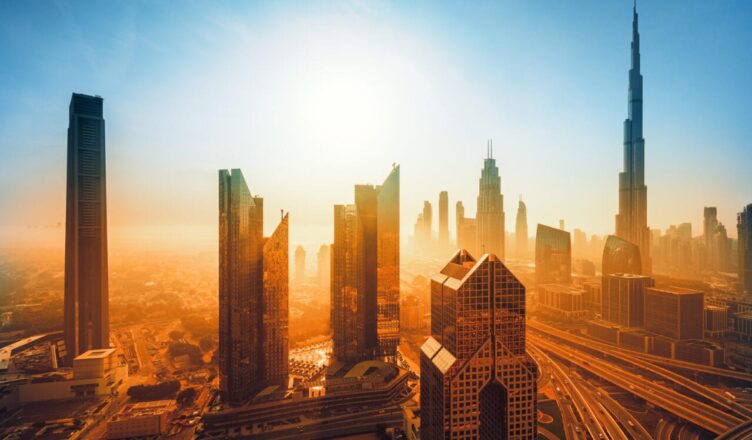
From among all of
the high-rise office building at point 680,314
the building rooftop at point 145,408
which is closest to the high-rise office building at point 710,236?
the high-rise office building at point 680,314

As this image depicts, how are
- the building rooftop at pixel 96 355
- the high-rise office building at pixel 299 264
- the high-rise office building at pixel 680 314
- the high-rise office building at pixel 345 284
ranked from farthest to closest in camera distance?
the high-rise office building at pixel 299 264 → the high-rise office building at pixel 680 314 → the high-rise office building at pixel 345 284 → the building rooftop at pixel 96 355

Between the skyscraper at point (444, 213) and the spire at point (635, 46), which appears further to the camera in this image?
the skyscraper at point (444, 213)

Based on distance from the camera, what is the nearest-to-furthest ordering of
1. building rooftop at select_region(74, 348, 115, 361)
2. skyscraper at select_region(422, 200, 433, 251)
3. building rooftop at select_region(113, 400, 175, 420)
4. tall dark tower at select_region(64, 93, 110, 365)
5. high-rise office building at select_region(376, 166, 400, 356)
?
building rooftop at select_region(113, 400, 175, 420) → building rooftop at select_region(74, 348, 115, 361) → tall dark tower at select_region(64, 93, 110, 365) → high-rise office building at select_region(376, 166, 400, 356) → skyscraper at select_region(422, 200, 433, 251)

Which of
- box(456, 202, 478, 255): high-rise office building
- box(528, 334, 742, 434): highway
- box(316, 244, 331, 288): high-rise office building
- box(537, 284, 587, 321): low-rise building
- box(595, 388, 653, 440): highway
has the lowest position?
box(595, 388, 653, 440): highway

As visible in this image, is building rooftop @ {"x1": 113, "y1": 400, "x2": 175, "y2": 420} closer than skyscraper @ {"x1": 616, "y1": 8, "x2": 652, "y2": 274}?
Yes

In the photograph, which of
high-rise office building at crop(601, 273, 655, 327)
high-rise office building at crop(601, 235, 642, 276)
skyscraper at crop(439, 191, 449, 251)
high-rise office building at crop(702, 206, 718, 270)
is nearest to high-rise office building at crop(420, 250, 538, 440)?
high-rise office building at crop(601, 273, 655, 327)

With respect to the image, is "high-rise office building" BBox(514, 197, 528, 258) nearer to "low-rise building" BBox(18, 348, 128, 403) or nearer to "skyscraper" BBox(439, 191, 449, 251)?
"skyscraper" BBox(439, 191, 449, 251)

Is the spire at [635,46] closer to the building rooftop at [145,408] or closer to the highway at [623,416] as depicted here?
the highway at [623,416]

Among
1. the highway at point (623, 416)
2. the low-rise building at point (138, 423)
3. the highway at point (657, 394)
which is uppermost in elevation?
the low-rise building at point (138, 423)
